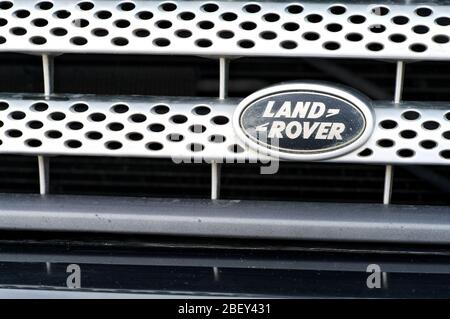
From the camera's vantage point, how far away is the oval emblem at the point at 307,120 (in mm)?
Answer: 1619

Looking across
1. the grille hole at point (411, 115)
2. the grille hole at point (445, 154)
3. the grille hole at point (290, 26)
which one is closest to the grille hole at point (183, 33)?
the grille hole at point (290, 26)

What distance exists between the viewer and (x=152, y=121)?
66.5 inches

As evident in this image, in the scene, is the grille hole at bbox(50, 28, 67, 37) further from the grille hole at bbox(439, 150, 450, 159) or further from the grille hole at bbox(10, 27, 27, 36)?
the grille hole at bbox(439, 150, 450, 159)

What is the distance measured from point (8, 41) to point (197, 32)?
17.6 inches

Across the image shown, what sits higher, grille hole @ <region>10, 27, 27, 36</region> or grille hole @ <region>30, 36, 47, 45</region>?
grille hole @ <region>10, 27, 27, 36</region>

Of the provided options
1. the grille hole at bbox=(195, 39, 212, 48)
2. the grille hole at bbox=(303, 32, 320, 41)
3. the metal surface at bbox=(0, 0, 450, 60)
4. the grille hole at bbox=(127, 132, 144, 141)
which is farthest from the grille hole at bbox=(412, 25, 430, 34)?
the grille hole at bbox=(127, 132, 144, 141)

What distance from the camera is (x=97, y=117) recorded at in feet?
5.78

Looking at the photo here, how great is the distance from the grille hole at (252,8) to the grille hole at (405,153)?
47 centimetres

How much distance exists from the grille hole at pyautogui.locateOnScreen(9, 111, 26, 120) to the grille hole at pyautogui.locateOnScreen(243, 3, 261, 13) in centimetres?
59

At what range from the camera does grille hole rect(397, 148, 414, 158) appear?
165 centimetres

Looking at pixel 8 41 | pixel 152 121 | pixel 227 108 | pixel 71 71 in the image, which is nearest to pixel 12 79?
pixel 71 71

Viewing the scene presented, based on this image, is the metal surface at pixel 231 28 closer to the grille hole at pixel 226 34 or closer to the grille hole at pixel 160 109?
the grille hole at pixel 226 34

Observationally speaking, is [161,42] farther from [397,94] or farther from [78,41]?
Result: [397,94]

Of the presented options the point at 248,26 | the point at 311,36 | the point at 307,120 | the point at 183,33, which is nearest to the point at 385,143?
the point at 307,120
